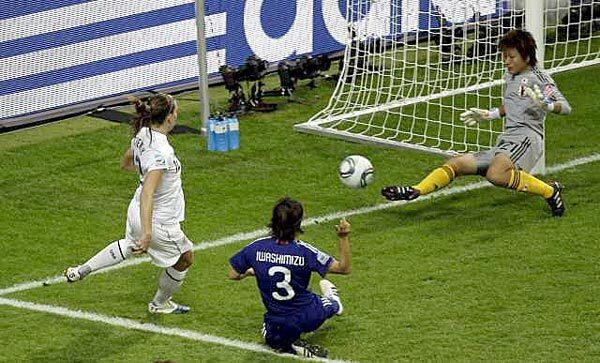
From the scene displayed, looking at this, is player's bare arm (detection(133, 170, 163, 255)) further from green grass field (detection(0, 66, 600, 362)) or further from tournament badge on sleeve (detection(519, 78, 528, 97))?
tournament badge on sleeve (detection(519, 78, 528, 97))

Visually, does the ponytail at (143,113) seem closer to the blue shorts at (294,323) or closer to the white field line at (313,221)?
the blue shorts at (294,323)

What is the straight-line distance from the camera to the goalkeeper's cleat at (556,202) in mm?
12414

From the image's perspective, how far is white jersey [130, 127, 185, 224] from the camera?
1022cm

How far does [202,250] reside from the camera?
12.2 metres

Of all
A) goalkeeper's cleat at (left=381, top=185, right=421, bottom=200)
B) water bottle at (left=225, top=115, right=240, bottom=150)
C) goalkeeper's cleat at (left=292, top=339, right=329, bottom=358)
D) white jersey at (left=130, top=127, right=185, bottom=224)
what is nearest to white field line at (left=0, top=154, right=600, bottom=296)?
goalkeeper's cleat at (left=381, top=185, right=421, bottom=200)

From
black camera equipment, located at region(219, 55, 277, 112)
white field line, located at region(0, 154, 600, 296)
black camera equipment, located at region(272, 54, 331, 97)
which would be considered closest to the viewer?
white field line, located at region(0, 154, 600, 296)

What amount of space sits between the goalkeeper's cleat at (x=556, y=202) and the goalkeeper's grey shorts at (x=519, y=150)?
303 millimetres

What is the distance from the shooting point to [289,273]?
959 cm

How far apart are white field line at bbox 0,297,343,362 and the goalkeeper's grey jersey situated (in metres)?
3.72

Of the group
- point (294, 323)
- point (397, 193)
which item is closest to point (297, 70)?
point (397, 193)

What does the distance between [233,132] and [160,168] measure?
16.3 ft

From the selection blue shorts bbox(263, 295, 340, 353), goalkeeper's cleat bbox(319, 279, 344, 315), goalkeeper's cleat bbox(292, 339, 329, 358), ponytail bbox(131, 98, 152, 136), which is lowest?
goalkeeper's cleat bbox(292, 339, 329, 358)

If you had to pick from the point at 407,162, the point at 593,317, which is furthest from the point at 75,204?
the point at 593,317

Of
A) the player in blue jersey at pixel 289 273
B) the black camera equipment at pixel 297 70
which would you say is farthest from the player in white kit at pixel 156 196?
the black camera equipment at pixel 297 70
